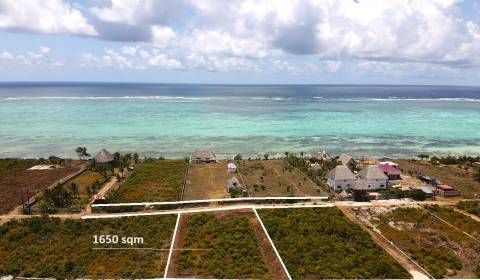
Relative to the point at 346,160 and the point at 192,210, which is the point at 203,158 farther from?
the point at 346,160

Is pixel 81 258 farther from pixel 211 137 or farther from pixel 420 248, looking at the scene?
pixel 211 137

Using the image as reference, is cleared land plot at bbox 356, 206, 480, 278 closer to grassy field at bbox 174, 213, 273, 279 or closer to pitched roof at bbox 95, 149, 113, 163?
grassy field at bbox 174, 213, 273, 279

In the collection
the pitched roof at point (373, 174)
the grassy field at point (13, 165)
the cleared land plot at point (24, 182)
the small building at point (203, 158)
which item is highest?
the pitched roof at point (373, 174)

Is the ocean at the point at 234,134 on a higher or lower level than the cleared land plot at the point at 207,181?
higher

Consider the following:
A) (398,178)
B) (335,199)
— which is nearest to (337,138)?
(398,178)

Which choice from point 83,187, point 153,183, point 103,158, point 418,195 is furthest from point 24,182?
point 418,195

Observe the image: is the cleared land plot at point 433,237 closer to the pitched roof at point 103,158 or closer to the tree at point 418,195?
the tree at point 418,195

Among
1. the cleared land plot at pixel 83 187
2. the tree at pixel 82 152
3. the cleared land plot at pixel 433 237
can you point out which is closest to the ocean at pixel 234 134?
the tree at pixel 82 152
